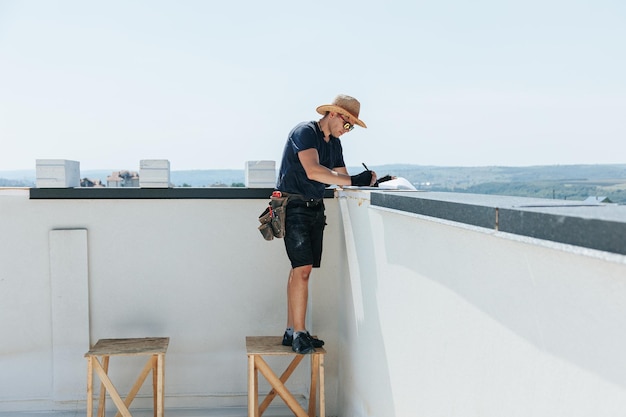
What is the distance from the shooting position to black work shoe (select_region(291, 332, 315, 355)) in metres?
4.07

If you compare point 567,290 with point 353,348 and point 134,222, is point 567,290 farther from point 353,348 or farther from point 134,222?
point 134,222

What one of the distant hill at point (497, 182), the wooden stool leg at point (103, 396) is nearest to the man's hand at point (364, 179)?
the distant hill at point (497, 182)

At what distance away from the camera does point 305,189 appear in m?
4.07

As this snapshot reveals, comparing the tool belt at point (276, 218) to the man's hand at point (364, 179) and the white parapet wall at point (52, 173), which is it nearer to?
the man's hand at point (364, 179)

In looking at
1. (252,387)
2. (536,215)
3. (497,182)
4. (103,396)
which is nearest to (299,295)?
(252,387)

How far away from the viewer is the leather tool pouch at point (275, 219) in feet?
13.3

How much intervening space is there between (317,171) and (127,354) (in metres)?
1.52

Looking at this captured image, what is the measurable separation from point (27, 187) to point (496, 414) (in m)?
3.59

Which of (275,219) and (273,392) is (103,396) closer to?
(273,392)

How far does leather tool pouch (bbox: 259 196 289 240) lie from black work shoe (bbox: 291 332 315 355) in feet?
1.83

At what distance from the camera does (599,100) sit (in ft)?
218

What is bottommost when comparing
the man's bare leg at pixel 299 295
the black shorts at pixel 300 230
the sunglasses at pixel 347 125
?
the man's bare leg at pixel 299 295

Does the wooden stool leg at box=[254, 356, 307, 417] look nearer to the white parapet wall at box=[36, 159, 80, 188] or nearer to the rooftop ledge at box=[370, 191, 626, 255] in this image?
the white parapet wall at box=[36, 159, 80, 188]

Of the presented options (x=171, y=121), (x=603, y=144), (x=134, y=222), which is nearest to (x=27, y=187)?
(x=134, y=222)
